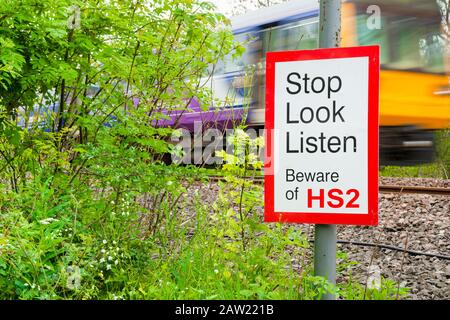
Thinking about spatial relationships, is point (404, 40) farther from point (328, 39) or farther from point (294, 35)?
point (328, 39)

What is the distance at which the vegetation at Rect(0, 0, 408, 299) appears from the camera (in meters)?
3.34

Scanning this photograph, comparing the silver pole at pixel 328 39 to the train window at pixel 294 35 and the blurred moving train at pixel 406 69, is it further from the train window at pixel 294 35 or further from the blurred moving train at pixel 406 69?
the train window at pixel 294 35

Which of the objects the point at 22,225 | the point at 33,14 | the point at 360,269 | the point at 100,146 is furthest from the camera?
the point at 360,269

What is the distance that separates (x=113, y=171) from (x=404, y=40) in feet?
23.9

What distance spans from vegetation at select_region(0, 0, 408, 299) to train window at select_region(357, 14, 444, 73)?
5.46 m

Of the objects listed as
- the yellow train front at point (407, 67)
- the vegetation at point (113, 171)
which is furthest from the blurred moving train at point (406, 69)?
the vegetation at point (113, 171)

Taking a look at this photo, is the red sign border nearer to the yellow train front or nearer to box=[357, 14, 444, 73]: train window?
the yellow train front

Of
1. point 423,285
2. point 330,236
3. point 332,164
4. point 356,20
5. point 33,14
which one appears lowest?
point 423,285

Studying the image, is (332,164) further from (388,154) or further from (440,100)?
(440,100)

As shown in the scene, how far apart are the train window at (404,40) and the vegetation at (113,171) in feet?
17.9

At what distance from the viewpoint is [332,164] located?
2.52 metres

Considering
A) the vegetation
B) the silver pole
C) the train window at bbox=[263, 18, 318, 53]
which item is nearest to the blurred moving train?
the train window at bbox=[263, 18, 318, 53]
